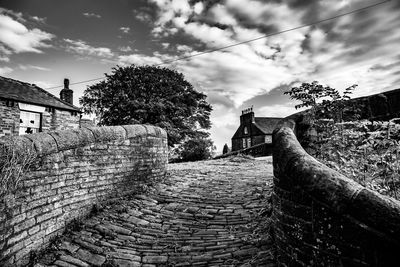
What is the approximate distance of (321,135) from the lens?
4000mm

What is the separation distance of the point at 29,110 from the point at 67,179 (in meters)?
11.4

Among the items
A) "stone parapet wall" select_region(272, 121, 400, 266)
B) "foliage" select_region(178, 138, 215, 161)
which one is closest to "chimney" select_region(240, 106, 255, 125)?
"foliage" select_region(178, 138, 215, 161)

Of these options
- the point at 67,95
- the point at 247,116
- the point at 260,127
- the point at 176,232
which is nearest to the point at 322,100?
the point at 176,232

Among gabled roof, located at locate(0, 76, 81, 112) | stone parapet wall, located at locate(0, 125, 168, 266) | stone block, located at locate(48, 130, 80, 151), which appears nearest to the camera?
stone parapet wall, located at locate(0, 125, 168, 266)

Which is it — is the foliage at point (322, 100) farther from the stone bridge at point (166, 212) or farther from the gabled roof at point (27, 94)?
the gabled roof at point (27, 94)

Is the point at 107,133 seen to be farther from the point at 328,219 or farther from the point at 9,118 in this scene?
the point at 9,118

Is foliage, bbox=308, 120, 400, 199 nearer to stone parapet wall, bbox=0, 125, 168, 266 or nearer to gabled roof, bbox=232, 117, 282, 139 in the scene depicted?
stone parapet wall, bbox=0, 125, 168, 266

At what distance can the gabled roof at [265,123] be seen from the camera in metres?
36.7

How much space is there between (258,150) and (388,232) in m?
16.4

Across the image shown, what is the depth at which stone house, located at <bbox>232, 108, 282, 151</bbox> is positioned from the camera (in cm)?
3612

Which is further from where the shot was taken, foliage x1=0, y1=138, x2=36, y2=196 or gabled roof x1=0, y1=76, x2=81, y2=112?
gabled roof x1=0, y1=76, x2=81, y2=112

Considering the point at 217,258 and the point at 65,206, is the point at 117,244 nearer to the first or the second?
the point at 65,206

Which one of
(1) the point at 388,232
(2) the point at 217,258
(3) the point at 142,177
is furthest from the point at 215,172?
(1) the point at 388,232

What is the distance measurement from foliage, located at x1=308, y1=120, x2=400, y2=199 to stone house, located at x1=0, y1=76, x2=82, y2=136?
13.9 metres
